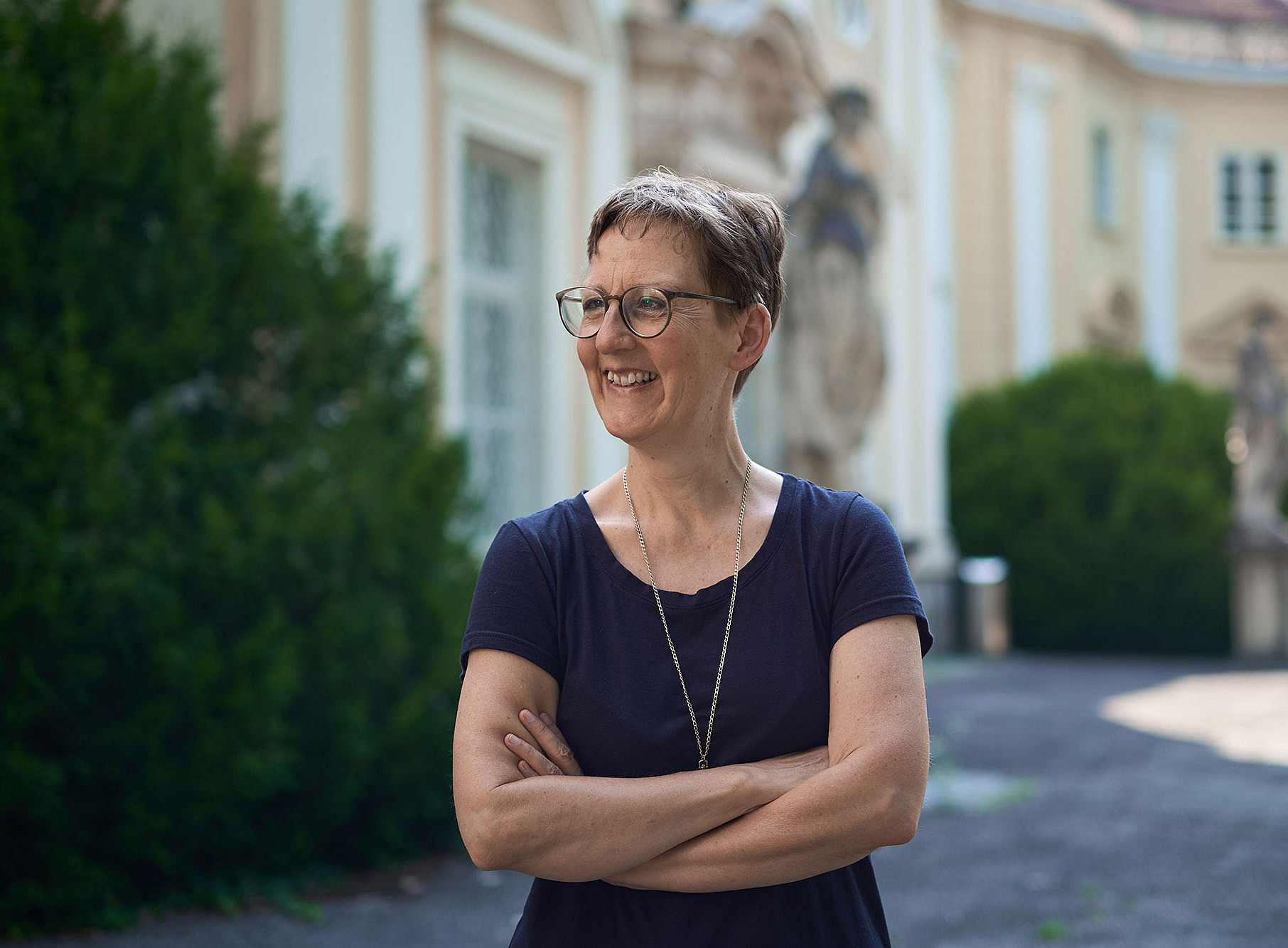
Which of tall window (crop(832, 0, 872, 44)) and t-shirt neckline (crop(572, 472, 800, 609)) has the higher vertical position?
tall window (crop(832, 0, 872, 44))

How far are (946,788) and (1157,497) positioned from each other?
8.96 metres

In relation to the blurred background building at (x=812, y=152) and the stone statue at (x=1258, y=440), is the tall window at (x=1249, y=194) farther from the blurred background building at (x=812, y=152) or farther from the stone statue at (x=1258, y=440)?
the stone statue at (x=1258, y=440)

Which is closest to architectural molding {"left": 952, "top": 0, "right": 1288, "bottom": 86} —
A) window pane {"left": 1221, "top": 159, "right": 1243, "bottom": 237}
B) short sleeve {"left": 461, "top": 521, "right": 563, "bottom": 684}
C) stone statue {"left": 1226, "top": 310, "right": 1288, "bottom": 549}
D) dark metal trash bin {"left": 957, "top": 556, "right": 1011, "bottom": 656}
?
window pane {"left": 1221, "top": 159, "right": 1243, "bottom": 237}

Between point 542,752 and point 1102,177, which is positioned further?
point 1102,177

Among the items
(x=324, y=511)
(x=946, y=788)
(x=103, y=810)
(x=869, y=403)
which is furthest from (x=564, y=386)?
(x=103, y=810)

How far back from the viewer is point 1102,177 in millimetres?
25734

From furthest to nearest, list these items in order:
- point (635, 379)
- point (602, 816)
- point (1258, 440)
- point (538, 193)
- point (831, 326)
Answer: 1. point (1258, 440)
2. point (831, 326)
3. point (538, 193)
4. point (635, 379)
5. point (602, 816)

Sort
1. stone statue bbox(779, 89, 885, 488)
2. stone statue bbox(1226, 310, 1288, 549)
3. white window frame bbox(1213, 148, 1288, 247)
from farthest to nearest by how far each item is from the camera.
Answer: white window frame bbox(1213, 148, 1288, 247), stone statue bbox(1226, 310, 1288, 549), stone statue bbox(779, 89, 885, 488)

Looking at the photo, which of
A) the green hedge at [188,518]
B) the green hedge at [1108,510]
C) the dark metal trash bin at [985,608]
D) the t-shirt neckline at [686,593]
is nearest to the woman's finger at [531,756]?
the t-shirt neckline at [686,593]

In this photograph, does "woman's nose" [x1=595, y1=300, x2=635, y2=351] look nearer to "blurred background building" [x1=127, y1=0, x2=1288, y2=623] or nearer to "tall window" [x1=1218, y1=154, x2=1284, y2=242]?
"blurred background building" [x1=127, y1=0, x2=1288, y2=623]

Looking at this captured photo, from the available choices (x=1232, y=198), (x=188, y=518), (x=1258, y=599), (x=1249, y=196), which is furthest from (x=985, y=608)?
(x=1249, y=196)

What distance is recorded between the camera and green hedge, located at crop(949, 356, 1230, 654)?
15188 mm

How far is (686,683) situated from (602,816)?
8.1 inches

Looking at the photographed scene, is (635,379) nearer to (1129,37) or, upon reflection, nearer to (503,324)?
(503,324)
